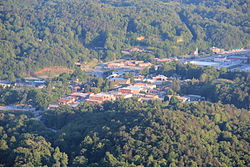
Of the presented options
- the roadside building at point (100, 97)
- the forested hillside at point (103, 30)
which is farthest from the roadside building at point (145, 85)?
the forested hillside at point (103, 30)

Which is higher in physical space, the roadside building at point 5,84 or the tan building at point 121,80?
the tan building at point 121,80

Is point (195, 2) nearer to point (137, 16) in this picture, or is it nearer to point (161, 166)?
point (137, 16)

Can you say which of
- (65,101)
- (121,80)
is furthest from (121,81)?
(65,101)

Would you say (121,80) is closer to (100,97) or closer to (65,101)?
(100,97)

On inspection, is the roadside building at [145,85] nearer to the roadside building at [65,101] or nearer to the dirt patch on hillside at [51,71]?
the roadside building at [65,101]

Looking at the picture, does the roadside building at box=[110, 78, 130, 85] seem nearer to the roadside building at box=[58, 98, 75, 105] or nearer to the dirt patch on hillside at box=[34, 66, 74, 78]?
the roadside building at box=[58, 98, 75, 105]

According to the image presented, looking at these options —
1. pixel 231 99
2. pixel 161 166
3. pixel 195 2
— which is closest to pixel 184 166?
pixel 161 166
